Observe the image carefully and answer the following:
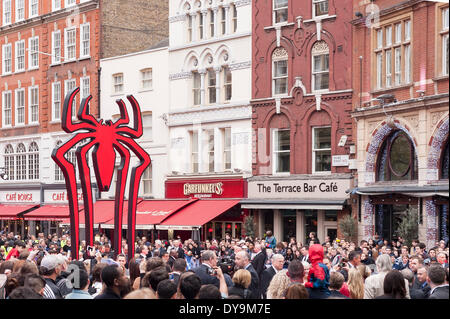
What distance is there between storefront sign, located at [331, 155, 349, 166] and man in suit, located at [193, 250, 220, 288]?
750 inches

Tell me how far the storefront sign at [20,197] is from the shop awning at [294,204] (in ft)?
54.0

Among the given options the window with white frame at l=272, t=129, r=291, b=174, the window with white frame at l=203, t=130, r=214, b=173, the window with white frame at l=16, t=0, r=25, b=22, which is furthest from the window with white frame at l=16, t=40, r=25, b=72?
the window with white frame at l=272, t=129, r=291, b=174

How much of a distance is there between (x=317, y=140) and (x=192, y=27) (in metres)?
8.97

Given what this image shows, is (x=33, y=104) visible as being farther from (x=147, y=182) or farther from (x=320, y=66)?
(x=320, y=66)

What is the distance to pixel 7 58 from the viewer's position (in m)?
48.9

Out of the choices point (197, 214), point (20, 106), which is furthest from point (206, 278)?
point (20, 106)

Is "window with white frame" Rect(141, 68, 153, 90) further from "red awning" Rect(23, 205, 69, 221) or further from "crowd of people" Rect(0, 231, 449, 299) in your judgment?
"crowd of people" Rect(0, 231, 449, 299)

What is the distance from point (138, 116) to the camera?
20312 mm

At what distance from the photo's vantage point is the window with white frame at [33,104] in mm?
46344

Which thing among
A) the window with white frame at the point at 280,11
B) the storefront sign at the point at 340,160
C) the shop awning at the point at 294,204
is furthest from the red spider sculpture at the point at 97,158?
the window with white frame at the point at 280,11

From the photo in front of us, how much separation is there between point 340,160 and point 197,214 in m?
7.11

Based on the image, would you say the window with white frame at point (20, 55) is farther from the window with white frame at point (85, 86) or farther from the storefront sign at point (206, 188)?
the storefront sign at point (206, 188)
